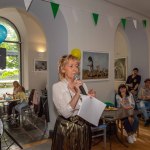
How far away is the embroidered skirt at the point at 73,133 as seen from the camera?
1.48 m

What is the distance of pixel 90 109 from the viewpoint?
1.52m

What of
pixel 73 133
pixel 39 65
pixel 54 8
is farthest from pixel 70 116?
pixel 39 65

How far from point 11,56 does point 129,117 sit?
199 inches

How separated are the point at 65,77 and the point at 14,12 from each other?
573 cm

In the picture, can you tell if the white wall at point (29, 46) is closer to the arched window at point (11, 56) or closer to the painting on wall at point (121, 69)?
the arched window at point (11, 56)

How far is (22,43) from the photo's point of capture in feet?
24.0

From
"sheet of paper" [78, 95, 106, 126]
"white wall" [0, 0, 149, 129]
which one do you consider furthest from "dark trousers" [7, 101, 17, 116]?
"sheet of paper" [78, 95, 106, 126]

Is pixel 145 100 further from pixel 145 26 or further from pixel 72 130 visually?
pixel 72 130

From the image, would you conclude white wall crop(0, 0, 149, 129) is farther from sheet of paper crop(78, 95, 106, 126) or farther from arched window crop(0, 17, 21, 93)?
arched window crop(0, 17, 21, 93)

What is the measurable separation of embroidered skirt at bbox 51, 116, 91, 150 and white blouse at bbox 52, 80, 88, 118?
6 cm

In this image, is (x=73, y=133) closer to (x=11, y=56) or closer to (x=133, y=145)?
(x=133, y=145)

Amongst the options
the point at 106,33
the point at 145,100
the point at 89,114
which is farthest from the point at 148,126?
the point at 89,114

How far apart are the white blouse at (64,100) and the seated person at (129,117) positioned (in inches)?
97.0

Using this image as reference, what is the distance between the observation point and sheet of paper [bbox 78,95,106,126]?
57.4 inches
